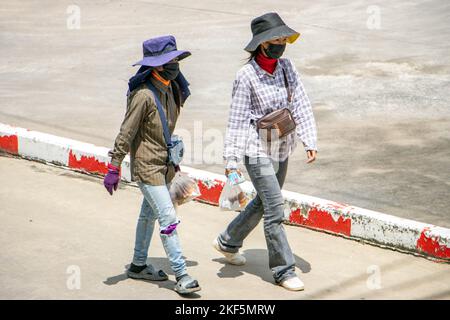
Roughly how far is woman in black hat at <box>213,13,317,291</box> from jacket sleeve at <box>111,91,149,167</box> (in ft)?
2.11

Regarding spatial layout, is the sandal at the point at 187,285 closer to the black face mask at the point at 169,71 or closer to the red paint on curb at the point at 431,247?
the black face mask at the point at 169,71

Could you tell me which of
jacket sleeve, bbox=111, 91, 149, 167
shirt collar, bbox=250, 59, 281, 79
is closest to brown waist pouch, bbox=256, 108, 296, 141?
shirt collar, bbox=250, 59, 281, 79

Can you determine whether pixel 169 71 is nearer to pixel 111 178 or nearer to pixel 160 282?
pixel 111 178

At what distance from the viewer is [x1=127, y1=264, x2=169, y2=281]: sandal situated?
22.1 ft

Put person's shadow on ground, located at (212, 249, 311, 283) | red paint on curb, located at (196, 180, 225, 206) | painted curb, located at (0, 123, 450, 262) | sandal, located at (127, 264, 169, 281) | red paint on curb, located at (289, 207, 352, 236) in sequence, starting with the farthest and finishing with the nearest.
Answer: red paint on curb, located at (196, 180, 225, 206) → red paint on curb, located at (289, 207, 352, 236) → painted curb, located at (0, 123, 450, 262) → person's shadow on ground, located at (212, 249, 311, 283) → sandal, located at (127, 264, 169, 281)

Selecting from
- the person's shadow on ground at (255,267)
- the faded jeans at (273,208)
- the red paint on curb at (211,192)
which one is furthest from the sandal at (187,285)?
the red paint on curb at (211,192)

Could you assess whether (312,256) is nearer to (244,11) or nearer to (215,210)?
(215,210)

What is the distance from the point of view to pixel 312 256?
287 inches

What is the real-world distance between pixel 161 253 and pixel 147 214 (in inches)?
30.5

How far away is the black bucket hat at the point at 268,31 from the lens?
6.52m

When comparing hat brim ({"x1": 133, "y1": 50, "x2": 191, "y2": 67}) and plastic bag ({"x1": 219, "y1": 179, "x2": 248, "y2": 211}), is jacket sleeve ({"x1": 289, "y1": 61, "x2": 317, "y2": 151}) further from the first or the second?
hat brim ({"x1": 133, "y1": 50, "x2": 191, "y2": 67})

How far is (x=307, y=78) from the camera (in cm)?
1256

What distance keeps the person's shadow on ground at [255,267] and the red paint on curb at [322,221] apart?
0.59 metres
